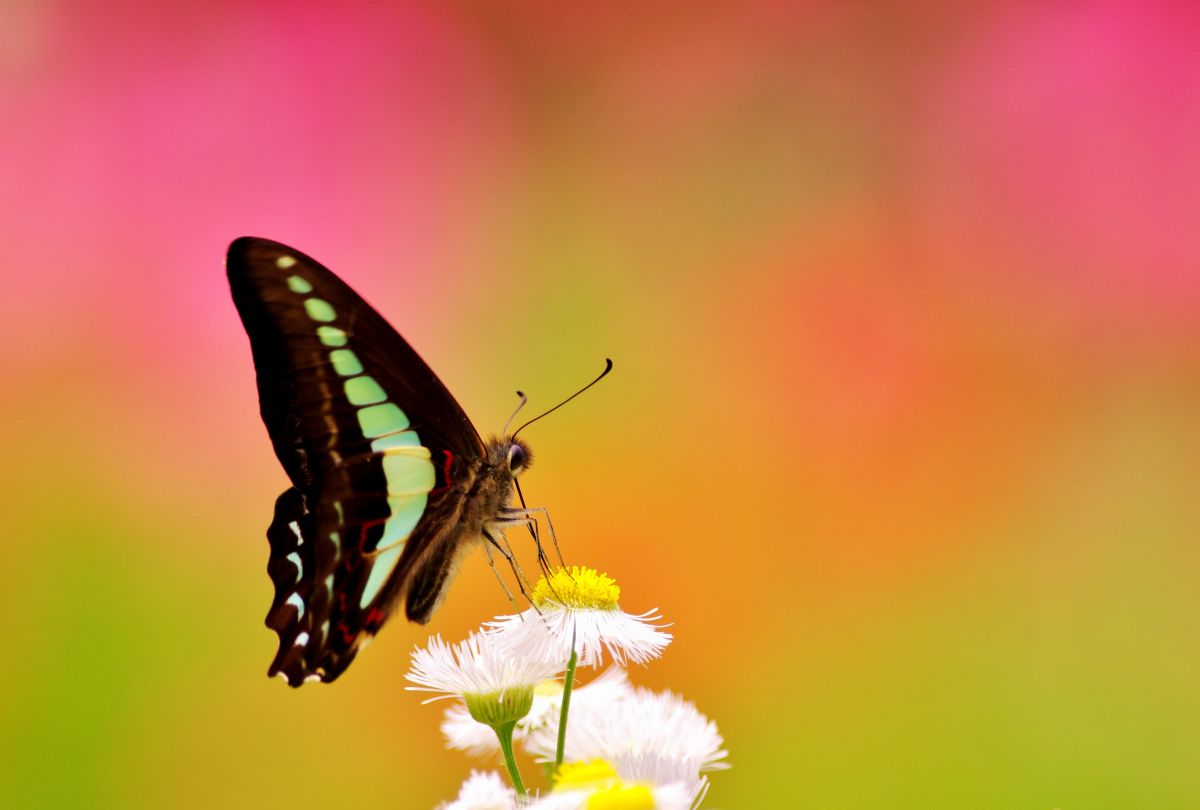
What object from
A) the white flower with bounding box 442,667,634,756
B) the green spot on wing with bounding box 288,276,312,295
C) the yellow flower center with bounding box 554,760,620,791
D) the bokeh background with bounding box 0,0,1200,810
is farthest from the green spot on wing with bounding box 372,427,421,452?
the bokeh background with bounding box 0,0,1200,810

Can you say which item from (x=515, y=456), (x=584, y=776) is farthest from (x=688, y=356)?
(x=584, y=776)

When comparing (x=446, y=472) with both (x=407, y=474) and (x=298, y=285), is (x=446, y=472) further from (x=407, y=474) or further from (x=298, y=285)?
(x=298, y=285)

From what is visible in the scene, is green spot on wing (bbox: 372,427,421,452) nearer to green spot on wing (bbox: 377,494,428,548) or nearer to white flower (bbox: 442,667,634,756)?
green spot on wing (bbox: 377,494,428,548)

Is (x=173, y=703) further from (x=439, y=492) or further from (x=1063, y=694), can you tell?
(x=1063, y=694)

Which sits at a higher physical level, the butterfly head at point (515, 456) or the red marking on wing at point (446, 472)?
the red marking on wing at point (446, 472)

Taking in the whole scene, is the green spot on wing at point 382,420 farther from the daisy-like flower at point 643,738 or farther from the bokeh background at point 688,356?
the bokeh background at point 688,356

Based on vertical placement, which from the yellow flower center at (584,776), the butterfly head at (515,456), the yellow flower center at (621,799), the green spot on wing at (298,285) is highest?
the green spot on wing at (298,285)

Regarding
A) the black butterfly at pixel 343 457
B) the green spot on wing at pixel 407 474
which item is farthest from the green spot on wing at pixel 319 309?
the green spot on wing at pixel 407 474
